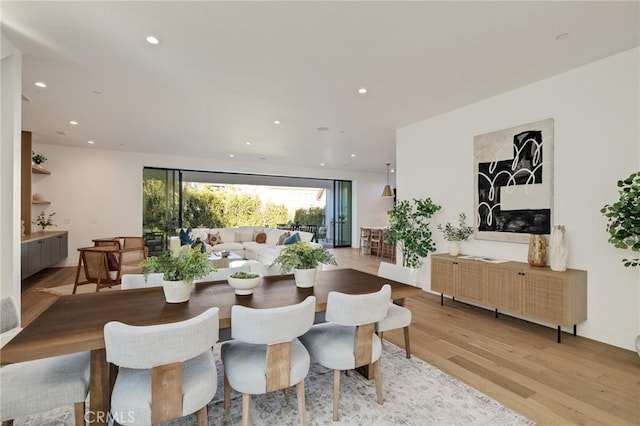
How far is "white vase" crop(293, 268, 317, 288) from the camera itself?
2377mm

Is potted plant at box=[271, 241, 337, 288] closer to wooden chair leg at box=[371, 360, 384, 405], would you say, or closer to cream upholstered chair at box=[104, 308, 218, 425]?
wooden chair leg at box=[371, 360, 384, 405]

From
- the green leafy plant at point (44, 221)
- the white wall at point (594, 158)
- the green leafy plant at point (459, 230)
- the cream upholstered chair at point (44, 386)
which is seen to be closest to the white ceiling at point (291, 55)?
the white wall at point (594, 158)

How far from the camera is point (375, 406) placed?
213 cm

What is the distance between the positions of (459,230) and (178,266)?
3830 millimetres

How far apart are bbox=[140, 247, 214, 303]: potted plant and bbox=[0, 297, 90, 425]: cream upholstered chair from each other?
56cm

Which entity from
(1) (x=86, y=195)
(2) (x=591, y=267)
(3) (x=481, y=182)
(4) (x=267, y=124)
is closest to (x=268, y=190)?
(1) (x=86, y=195)

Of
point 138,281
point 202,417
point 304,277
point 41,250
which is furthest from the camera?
point 41,250

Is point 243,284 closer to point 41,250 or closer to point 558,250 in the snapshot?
point 558,250

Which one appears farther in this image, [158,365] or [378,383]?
[378,383]

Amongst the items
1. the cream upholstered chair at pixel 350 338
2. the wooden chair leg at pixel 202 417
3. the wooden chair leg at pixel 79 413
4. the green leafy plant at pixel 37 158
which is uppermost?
the green leafy plant at pixel 37 158

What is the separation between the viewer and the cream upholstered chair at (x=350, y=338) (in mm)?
1901

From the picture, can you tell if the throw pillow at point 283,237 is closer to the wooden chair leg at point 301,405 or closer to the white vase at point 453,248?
the white vase at point 453,248

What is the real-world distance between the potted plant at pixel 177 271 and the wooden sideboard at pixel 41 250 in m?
4.75

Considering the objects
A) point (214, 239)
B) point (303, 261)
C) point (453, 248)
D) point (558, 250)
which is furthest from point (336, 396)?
point (214, 239)
